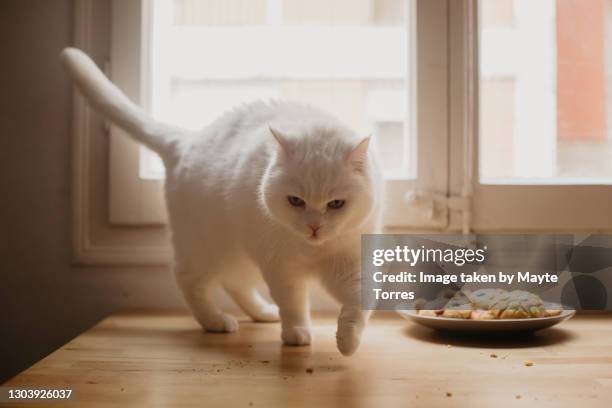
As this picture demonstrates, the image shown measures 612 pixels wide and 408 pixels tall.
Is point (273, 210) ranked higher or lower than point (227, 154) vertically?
lower

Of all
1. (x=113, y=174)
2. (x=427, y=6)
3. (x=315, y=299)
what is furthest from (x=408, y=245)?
(x=113, y=174)

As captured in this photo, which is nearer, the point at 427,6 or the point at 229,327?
the point at 229,327

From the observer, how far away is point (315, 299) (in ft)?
5.82

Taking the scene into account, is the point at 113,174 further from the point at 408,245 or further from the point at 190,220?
the point at 408,245

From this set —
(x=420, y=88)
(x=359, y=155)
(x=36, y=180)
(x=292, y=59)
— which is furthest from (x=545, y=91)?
(x=36, y=180)

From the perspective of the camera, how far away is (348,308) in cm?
124

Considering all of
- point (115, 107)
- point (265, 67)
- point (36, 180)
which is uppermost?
point (265, 67)

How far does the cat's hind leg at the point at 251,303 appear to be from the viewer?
62.0 inches

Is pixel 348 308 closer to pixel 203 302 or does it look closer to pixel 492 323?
pixel 492 323

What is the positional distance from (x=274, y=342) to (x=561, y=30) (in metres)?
1.15

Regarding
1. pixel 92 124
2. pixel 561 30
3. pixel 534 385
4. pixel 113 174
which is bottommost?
pixel 534 385

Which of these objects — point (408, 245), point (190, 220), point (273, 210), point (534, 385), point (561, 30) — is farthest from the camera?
point (561, 30)

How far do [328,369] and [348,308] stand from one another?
143mm

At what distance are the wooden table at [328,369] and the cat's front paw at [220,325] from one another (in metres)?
0.02
